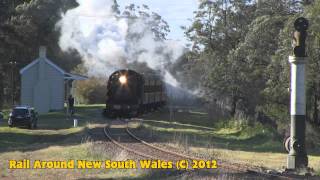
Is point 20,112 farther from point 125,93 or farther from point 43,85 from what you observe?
point 43,85

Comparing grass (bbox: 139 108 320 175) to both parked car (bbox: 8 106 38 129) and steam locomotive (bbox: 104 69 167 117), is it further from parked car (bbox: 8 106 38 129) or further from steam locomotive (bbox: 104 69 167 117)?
parked car (bbox: 8 106 38 129)

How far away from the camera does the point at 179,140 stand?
2544cm

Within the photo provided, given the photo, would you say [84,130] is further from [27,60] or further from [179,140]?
[27,60]

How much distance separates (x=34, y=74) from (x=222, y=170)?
43266mm

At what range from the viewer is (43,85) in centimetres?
5519

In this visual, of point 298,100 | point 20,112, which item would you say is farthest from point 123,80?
point 298,100

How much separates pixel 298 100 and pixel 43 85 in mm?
41960

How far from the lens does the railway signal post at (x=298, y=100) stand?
15.5 m

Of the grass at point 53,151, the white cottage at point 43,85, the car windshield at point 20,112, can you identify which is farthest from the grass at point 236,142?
the white cottage at point 43,85

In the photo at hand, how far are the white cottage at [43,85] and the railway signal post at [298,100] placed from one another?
1629 inches

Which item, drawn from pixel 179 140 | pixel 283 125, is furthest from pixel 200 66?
pixel 179 140

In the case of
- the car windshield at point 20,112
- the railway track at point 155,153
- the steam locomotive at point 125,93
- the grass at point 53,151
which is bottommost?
the grass at point 53,151

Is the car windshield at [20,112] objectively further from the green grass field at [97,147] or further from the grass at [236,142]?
the grass at [236,142]

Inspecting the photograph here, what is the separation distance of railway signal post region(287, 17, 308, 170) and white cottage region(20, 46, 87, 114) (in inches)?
1629
